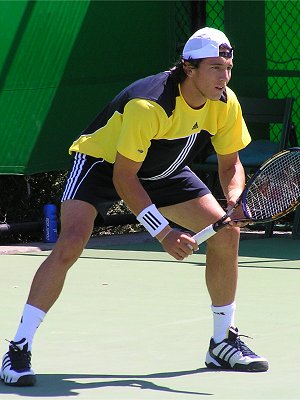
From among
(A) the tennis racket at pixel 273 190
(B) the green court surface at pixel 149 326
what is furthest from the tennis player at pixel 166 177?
(B) the green court surface at pixel 149 326

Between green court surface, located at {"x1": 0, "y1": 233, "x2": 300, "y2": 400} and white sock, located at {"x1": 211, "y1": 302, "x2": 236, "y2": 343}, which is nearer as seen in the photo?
green court surface, located at {"x1": 0, "y1": 233, "x2": 300, "y2": 400}

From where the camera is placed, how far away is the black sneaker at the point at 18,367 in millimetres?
4469

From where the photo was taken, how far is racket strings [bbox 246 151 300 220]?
186 inches

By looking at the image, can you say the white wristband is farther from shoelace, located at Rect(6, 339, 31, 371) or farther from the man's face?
shoelace, located at Rect(6, 339, 31, 371)

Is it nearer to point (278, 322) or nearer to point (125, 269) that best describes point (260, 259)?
point (125, 269)

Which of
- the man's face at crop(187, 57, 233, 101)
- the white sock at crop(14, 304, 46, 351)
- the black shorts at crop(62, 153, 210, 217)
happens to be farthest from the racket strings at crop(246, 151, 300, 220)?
the white sock at crop(14, 304, 46, 351)

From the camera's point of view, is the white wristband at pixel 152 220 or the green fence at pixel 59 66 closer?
the white wristband at pixel 152 220

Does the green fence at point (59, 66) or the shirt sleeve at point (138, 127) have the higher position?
the green fence at point (59, 66)

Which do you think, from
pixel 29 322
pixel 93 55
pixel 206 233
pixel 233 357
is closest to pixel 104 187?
pixel 206 233

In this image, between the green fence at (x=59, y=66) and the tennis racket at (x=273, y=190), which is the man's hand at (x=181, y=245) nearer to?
the tennis racket at (x=273, y=190)

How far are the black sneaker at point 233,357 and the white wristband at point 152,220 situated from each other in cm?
65

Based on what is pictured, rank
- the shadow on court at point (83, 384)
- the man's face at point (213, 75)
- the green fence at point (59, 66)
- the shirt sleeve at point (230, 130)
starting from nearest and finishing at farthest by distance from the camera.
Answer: the shadow on court at point (83, 384), the man's face at point (213, 75), the shirt sleeve at point (230, 130), the green fence at point (59, 66)

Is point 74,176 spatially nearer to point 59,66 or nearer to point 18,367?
point 18,367

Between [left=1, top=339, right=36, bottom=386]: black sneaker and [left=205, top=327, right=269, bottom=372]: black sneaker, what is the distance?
2.59 feet
